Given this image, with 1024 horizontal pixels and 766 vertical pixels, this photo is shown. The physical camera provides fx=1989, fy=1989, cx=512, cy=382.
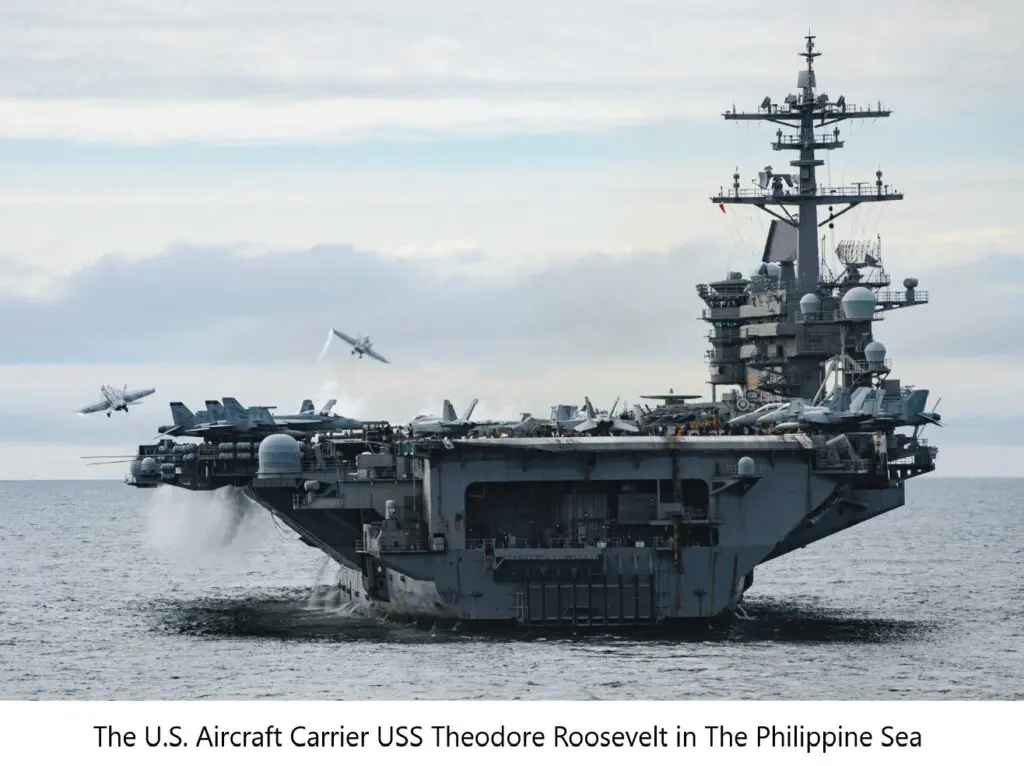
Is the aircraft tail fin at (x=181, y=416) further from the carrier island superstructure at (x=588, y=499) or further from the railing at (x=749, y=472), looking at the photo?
the railing at (x=749, y=472)

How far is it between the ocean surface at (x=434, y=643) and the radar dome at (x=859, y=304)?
727cm

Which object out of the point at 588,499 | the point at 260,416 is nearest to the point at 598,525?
the point at 588,499

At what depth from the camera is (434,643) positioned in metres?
41.2

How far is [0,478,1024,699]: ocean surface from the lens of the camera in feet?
120

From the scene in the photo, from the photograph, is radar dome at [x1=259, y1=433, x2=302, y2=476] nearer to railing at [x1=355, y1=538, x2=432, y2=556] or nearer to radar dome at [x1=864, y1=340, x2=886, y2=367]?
railing at [x1=355, y1=538, x2=432, y2=556]

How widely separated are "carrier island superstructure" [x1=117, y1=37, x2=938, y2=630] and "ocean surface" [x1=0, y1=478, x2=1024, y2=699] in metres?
1.11

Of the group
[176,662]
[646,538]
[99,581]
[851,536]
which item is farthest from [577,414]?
[851,536]

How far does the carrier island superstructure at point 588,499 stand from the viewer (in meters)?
41.8

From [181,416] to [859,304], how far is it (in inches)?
722

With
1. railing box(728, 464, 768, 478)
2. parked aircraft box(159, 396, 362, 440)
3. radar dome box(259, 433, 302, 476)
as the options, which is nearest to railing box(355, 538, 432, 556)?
radar dome box(259, 433, 302, 476)

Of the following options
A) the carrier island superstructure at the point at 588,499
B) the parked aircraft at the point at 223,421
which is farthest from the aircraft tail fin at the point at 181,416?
the carrier island superstructure at the point at 588,499

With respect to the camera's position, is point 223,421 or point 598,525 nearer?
point 598,525

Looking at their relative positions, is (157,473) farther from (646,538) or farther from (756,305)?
(756,305)

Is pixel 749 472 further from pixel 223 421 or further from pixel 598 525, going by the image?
pixel 223 421
